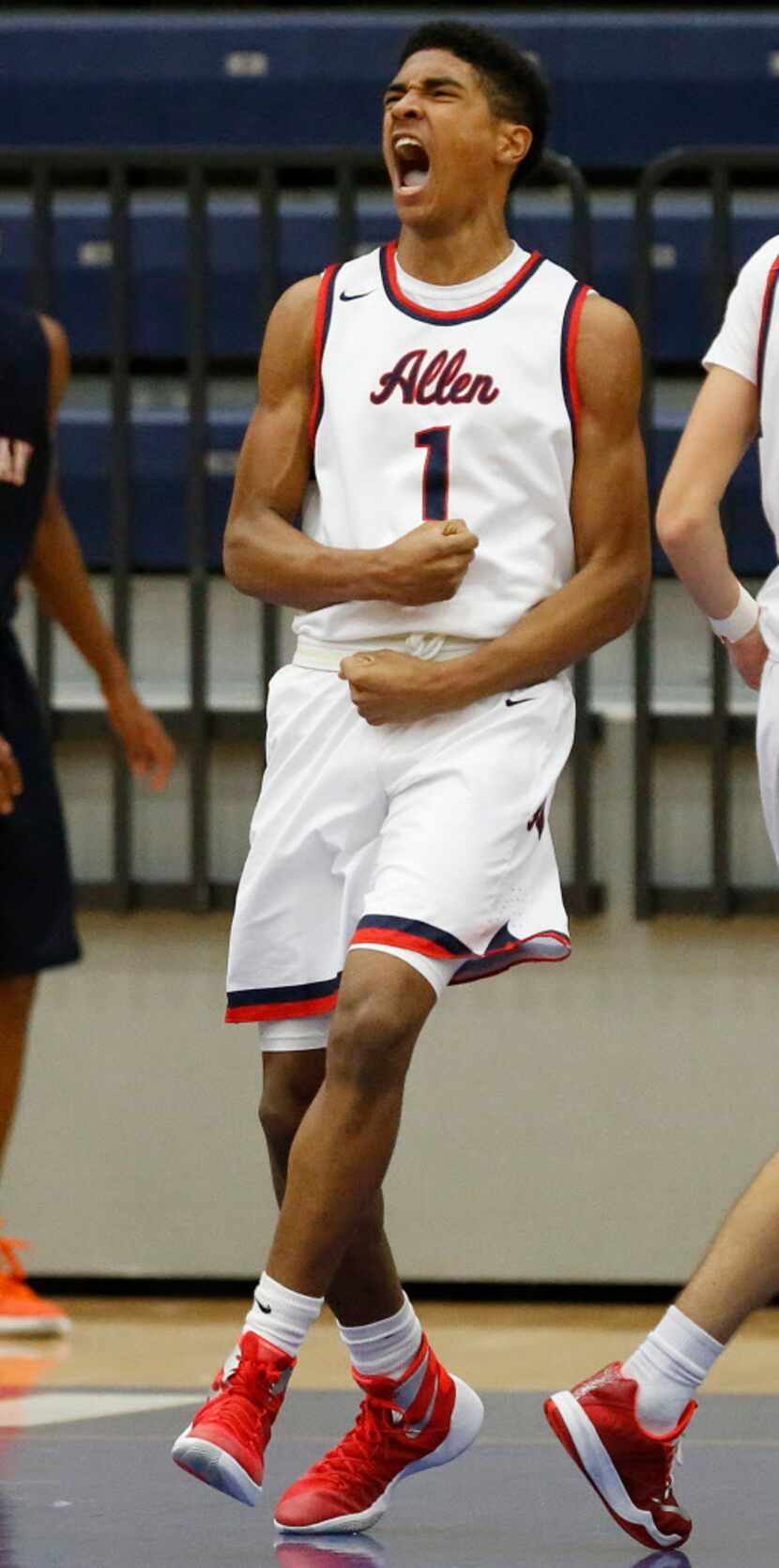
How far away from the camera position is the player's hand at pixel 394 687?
291 centimetres

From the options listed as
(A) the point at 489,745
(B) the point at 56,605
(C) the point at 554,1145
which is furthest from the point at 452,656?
(C) the point at 554,1145

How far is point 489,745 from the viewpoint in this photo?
2947mm

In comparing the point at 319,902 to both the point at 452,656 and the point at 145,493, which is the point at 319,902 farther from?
the point at 145,493

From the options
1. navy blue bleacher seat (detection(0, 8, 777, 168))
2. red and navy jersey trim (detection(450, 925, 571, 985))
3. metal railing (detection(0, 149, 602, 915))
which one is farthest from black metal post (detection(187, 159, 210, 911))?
red and navy jersey trim (detection(450, 925, 571, 985))

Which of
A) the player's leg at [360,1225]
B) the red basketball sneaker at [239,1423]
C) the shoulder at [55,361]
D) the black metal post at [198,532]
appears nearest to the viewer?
the red basketball sneaker at [239,1423]

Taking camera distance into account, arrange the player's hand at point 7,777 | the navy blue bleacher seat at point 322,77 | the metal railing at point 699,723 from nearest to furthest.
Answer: the player's hand at point 7,777
the metal railing at point 699,723
the navy blue bleacher seat at point 322,77

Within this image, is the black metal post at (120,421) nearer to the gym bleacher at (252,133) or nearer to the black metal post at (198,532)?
the black metal post at (198,532)

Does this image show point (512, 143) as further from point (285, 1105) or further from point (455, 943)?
point (285, 1105)

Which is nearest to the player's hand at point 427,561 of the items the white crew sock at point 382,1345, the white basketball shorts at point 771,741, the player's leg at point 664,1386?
the white basketball shorts at point 771,741

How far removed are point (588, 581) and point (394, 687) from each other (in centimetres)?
26

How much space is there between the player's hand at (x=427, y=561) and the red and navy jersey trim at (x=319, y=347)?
0.74 ft

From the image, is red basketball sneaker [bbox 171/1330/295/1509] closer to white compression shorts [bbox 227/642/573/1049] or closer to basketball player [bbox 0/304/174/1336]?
white compression shorts [bbox 227/642/573/1049]

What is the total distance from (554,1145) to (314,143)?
9.55ft

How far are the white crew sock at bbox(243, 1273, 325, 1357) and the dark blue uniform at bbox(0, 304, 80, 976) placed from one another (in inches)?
70.9
